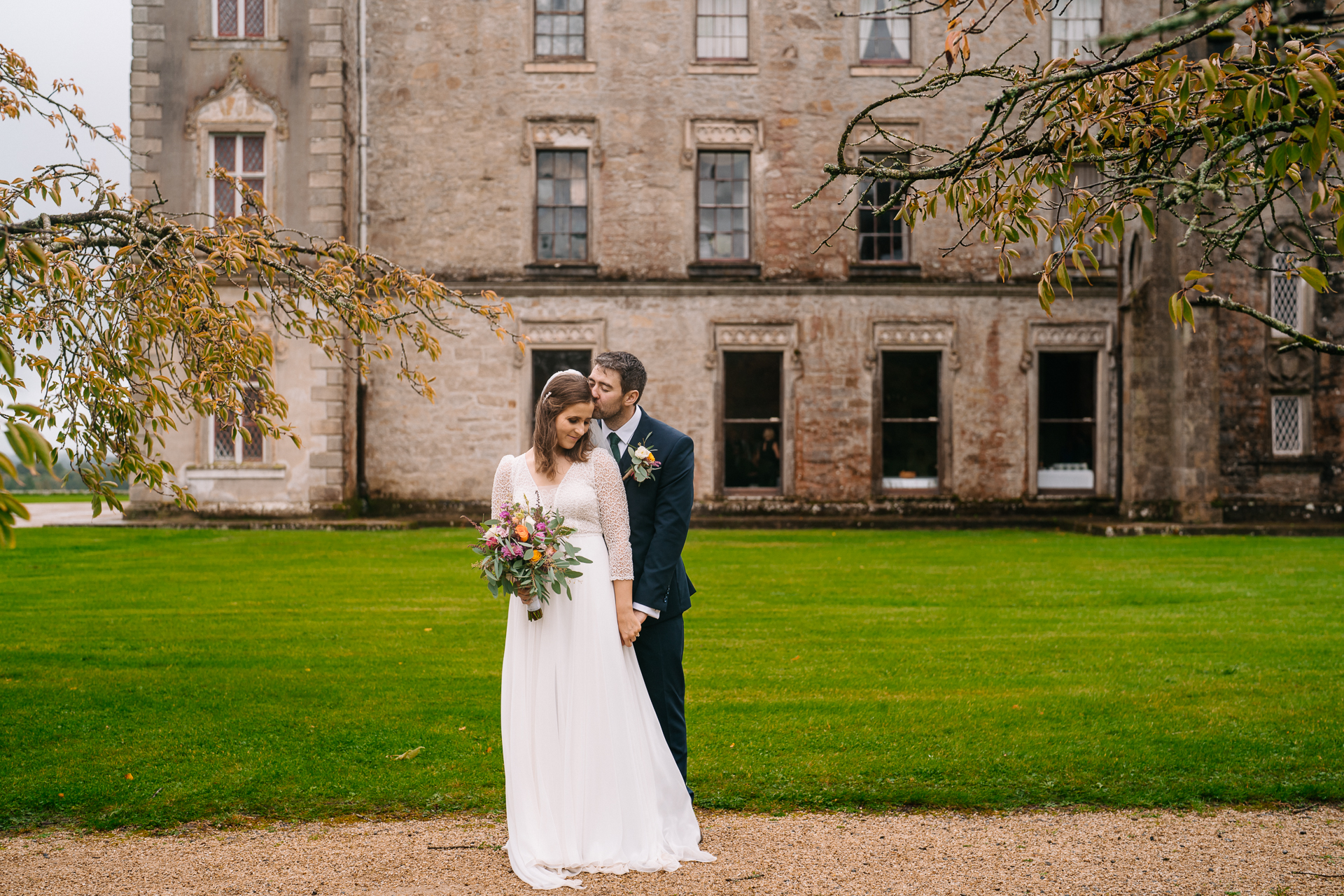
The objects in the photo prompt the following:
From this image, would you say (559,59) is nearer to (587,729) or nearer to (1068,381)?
(1068,381)

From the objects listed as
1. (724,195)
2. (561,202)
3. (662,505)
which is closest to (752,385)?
(724,195)

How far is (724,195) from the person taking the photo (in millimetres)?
21516

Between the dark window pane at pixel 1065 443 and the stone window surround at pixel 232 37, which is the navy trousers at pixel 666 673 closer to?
the dark window pane at pixel 1065 443

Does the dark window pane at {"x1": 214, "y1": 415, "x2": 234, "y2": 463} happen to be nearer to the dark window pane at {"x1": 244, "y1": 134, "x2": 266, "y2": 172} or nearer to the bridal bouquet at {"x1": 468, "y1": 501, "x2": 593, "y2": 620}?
the dark window pane at {"x1": 244, "y1": 134, "x2": 266, "y2": 172}

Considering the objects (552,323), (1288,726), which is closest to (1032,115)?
(1288,726)

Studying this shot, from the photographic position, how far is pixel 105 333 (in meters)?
5.99

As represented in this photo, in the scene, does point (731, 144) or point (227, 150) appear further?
point (731, 144)

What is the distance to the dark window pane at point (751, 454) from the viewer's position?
21719mm

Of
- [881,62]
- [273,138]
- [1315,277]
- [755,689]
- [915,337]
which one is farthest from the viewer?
[915,337]

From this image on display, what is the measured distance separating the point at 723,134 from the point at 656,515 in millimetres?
17658

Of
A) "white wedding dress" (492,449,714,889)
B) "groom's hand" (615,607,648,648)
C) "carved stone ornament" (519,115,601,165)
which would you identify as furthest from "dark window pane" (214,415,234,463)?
"groom's hand" (615,607,648,648)

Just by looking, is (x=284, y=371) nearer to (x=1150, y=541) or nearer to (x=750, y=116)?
(x=750, y=116)

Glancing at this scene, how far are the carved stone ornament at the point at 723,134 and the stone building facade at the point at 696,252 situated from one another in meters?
0.06

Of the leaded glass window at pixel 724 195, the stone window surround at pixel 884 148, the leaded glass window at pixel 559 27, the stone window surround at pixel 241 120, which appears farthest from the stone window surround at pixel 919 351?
the stone window surround at pixel 241 120
